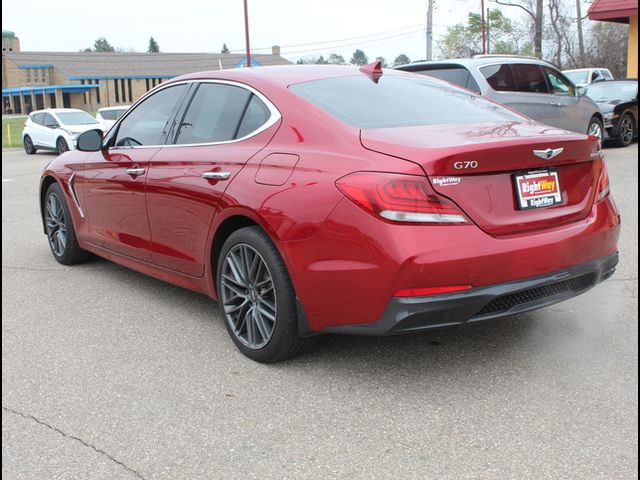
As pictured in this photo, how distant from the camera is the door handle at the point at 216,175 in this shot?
4.09 metres

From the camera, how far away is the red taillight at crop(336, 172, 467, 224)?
3248 mm

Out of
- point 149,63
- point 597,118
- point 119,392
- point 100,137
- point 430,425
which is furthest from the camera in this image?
point 149,63

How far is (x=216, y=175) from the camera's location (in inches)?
164

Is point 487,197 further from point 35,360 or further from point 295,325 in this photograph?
point 35,360

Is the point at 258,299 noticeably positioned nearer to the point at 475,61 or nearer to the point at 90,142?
the point at 90,142

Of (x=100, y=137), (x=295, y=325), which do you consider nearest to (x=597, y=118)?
(x=100, y=137)

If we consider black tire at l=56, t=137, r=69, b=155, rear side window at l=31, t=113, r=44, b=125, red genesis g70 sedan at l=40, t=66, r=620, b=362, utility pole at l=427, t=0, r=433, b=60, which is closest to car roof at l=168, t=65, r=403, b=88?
red genesis g70 sedan at l=40, t=66, r=620, b=362

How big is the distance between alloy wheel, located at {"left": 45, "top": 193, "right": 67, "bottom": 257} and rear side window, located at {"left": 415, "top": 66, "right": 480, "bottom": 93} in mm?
6137

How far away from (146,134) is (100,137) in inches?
27.0

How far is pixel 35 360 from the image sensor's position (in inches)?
164

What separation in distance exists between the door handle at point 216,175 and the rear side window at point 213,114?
0.80 feet

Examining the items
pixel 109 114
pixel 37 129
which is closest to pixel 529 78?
pixel 37 129

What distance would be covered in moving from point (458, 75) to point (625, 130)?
262 inches

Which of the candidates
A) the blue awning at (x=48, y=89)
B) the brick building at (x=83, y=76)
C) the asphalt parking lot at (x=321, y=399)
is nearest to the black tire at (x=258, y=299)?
the asphalt parking lot at (x=321, y=399)
